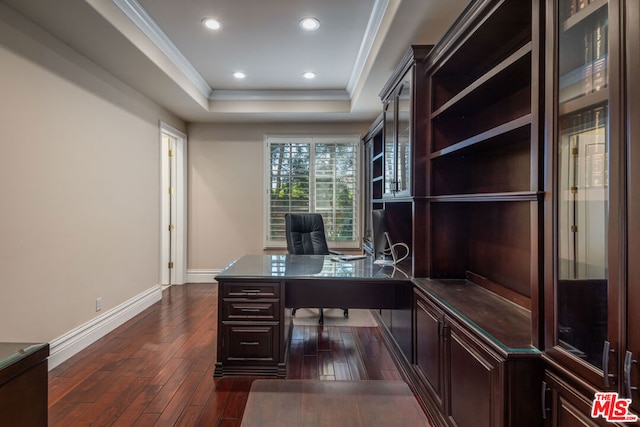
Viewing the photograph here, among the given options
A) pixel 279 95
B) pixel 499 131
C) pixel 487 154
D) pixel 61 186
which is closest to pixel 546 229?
pixel 499 131

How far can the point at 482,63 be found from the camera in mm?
2104

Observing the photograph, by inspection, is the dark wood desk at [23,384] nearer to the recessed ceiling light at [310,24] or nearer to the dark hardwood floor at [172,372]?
the dark hardwood floor at [172,372]

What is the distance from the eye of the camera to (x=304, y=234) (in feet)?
13.0

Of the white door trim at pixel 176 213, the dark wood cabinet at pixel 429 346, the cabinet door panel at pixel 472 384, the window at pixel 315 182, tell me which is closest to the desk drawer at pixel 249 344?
the dark wood cabinet at pixel 429 346

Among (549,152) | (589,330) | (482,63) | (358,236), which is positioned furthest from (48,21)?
(358,236)

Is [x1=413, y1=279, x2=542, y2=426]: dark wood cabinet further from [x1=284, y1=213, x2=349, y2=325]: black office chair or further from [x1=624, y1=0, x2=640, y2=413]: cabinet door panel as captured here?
[x1=284, y1=213, x2=349, y2=325]: black office chair

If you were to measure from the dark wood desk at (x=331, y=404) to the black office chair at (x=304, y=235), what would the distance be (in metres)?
1.51

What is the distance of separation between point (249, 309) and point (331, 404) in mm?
869

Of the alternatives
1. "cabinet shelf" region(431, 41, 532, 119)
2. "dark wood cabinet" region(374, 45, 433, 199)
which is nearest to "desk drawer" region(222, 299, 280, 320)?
"dark wood cabinet" region(374, 45, 433, 199)

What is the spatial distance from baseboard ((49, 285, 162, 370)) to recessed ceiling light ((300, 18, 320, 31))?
3.35m

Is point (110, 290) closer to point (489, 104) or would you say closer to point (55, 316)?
point (55, 316)

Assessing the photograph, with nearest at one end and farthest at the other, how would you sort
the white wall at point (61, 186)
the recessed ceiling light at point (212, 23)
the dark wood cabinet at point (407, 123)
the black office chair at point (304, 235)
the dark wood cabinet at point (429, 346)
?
1. the dark wood cabinet at point (429, 346)
2. the white wall at point (61, 186)
3. the dark wood cabinet at point (407, 123)
4. the recessed ceiling light at point (212, 23)
5. the black office chair at point (304, 235)

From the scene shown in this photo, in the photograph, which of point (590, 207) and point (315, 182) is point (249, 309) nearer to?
point (590, 207)

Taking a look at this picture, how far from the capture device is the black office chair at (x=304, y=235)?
3836mm
